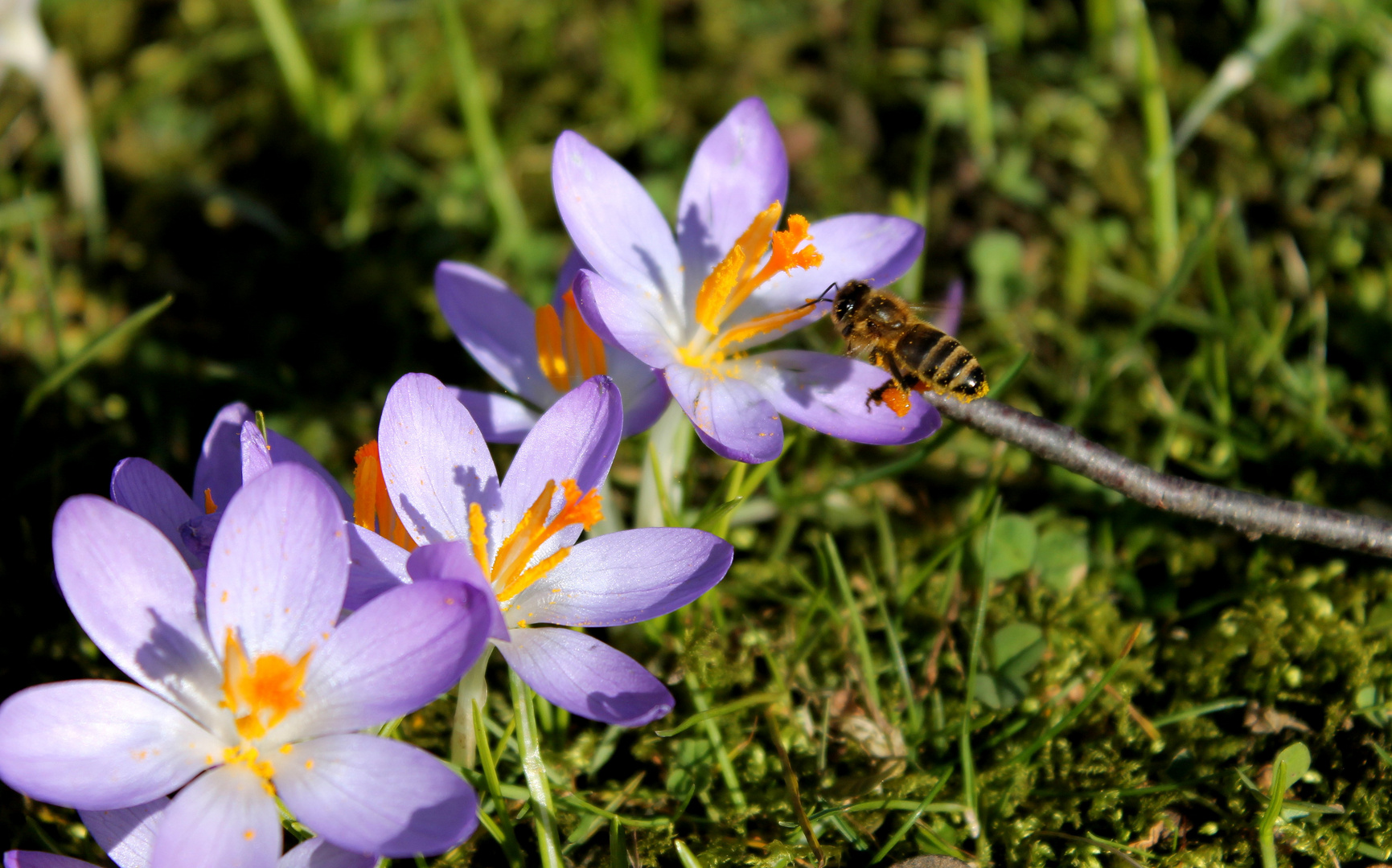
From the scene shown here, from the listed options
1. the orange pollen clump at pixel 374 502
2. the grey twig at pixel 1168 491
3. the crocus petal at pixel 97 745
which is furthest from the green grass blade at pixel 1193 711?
the crocus petal at pixel 97 745

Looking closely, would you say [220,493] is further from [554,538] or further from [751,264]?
[751,264]

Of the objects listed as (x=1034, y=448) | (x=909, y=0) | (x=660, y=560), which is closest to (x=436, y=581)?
(x=660, y=560)

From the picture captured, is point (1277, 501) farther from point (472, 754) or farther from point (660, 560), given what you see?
point (472, 754)

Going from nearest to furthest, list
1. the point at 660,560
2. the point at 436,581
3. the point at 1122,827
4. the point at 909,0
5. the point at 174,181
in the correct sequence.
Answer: the point at 436,581, the point at 660,560, the point at 1122,827, the point at 174,181, the point at 909,0

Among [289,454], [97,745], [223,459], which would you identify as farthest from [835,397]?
[97,745]

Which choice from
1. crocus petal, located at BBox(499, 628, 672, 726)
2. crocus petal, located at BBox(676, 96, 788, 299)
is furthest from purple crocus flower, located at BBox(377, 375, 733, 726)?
crocus petal, located at BBox(676, 96, 788, 299)
